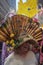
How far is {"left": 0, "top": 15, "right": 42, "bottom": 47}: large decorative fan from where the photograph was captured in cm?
121

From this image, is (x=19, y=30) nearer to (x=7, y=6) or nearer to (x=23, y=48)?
(x=23, y=48)

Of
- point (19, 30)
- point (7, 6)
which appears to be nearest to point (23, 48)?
point (19, 30)

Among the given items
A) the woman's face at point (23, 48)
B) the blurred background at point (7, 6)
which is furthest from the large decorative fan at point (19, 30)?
the blurred background at point (7, 6)

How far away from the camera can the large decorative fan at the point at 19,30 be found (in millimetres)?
1208

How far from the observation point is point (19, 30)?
1232mm

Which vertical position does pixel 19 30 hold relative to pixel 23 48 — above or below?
above

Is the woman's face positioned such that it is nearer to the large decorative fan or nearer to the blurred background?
the large decorative fan

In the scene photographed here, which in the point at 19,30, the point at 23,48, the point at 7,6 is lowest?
the point at 23,48

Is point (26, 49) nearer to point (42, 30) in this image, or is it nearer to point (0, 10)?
point (42, 30)

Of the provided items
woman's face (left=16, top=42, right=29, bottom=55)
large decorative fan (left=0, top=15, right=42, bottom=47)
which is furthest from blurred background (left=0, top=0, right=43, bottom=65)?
woman's face (left=16, top=42, right=29, bottom=55)

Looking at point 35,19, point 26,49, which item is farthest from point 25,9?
point 26,49

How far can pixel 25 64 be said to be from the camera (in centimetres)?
119

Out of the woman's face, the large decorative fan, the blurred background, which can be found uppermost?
the blurred background

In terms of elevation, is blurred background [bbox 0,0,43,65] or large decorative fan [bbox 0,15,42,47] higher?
blurred background [bbox 0,0,43,65]
